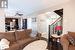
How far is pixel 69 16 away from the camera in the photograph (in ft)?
17.6

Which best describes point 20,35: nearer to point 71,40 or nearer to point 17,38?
point 17,38

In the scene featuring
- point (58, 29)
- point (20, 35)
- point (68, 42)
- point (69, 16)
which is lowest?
point (68, 42)

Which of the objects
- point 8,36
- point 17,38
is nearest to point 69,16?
point 17,38

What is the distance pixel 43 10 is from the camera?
7.15m

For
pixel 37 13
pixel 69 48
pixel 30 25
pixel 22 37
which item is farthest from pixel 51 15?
pixel 69 48

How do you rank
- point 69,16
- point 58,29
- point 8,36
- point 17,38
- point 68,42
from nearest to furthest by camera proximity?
point 68,42 < point 8,36 < point 17,38 < point 69,16 < point 58,29

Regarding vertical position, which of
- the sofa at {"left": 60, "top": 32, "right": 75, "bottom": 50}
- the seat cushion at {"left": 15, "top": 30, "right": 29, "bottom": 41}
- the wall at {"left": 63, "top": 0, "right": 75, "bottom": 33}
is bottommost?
the sofa at {"left": 60, "top": 32, "right": 75, "bottom": 50}

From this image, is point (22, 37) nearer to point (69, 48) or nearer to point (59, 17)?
point (69, 48)

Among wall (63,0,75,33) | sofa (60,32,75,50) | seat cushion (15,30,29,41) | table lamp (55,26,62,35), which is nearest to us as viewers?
sofa (60,32,75,50)

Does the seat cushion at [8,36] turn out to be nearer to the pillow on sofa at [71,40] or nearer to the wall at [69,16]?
the pillow on sofa at [71,40]

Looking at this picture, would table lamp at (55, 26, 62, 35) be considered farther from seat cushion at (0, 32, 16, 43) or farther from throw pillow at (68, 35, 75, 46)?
seat cushion at (0, 32, 16, 43)

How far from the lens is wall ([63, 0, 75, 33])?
5.17 m

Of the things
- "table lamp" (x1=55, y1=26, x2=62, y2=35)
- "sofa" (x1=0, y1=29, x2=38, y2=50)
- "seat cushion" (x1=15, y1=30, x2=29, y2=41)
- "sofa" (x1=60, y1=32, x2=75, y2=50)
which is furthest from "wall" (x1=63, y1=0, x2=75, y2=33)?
"seat cushion" (x1=15, y1=30, x2=29, y2=41)

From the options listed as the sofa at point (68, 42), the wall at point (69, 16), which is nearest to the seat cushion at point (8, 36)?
the sofa at point (68, 42)
